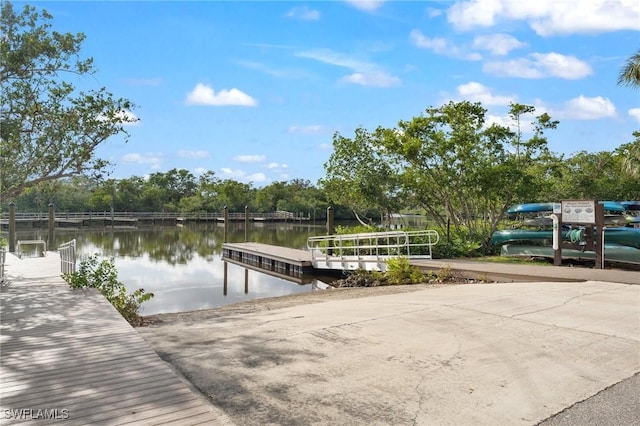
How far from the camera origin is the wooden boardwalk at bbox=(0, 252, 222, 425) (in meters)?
3.20

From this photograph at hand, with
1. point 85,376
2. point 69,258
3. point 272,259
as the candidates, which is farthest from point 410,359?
point 272,259

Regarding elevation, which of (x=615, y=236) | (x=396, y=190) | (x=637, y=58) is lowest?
(x=615, y=236)

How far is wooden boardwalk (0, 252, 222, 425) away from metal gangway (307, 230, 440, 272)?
29.4 feet

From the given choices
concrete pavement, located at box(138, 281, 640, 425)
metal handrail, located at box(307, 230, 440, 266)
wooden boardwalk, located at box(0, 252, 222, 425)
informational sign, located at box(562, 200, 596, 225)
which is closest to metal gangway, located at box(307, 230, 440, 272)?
metal handrail, located at box(307, 230, 440, 266)

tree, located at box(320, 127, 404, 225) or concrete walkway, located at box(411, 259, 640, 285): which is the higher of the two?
tree, located at box(320, 127, 404, 225)

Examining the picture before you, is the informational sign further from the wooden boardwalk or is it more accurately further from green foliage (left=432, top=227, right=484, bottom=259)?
the wooden boardwalk

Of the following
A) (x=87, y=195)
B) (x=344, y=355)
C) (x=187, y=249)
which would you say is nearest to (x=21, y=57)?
(x=344, y=355)

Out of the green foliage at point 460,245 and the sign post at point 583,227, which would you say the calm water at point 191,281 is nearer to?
the green foliage at point 460,245

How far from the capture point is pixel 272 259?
20.7m

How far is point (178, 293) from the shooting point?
15172mm

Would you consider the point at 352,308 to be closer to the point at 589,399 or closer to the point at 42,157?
the point at 589,399

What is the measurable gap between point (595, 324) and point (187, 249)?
2670cm

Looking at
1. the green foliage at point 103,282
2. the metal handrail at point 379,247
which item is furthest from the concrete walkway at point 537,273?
the green foliage at point 103,282

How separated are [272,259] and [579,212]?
12125 mm
